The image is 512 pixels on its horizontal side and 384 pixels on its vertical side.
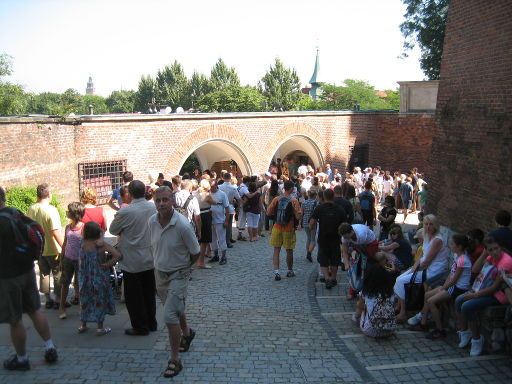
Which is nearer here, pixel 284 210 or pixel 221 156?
pixel 284 210

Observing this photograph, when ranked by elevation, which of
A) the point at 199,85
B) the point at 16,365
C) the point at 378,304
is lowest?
the point at 16,365

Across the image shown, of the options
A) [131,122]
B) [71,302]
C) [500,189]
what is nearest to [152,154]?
[131,122]

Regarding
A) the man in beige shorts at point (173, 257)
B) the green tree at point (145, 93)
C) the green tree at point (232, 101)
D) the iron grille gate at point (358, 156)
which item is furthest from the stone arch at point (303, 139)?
the green tree at point (145, 93)

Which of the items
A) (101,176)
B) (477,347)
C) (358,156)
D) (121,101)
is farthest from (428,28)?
(121,101)

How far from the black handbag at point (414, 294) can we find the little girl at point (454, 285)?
1.31 ft

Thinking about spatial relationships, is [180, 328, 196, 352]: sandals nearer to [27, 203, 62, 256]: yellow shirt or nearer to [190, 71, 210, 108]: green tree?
[27, 203, 62, 256]: yellow shirt

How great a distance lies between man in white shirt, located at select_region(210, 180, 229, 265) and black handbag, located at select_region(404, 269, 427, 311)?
4.01 m

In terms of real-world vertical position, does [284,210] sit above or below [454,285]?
above

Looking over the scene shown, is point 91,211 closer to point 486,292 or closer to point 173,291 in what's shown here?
point 173,291

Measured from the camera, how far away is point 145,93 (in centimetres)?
6738

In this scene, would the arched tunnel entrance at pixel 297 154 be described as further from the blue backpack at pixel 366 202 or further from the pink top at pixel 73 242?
the pink top at pixel 73 242

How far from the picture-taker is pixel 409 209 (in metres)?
18.2

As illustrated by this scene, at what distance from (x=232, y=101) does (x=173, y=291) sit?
50.6m

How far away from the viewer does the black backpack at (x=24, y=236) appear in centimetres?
510
